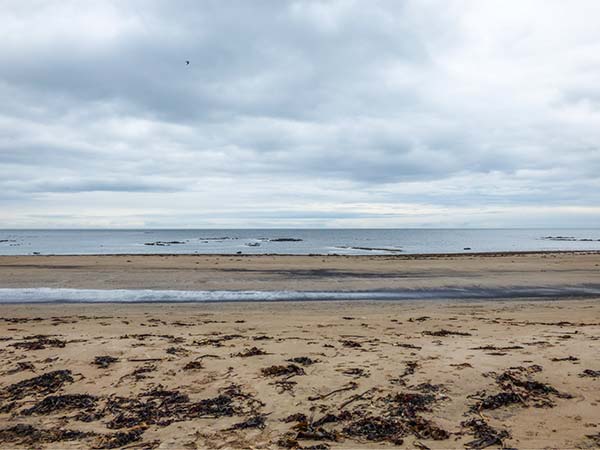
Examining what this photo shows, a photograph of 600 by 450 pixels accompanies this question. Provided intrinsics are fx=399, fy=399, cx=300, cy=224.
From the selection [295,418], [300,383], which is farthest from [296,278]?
[295,418]

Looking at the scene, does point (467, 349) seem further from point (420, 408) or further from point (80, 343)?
point (80, 343)

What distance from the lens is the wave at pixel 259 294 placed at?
57.1ft

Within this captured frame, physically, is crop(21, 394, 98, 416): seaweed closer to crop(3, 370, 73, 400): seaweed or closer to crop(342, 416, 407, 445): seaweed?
crop(3, 370, 73, 400): seaweed

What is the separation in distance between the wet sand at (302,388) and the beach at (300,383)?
0.02 m

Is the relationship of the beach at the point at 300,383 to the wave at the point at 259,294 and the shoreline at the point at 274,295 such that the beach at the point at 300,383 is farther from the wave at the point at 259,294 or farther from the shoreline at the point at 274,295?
the wave at the point at 259,294

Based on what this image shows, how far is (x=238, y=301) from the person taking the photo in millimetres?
16875

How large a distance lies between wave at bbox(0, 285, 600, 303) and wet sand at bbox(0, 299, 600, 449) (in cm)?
729

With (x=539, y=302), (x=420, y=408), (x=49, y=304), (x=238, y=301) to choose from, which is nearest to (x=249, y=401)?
(x=420, y=408)

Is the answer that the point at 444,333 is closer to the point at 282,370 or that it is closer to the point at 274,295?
the point at 282,370

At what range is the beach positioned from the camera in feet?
15.6

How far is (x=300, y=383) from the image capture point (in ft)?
20.2

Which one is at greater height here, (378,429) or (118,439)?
(378,429)

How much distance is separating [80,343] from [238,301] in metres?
8.72

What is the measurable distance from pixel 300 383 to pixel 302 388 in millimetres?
186
